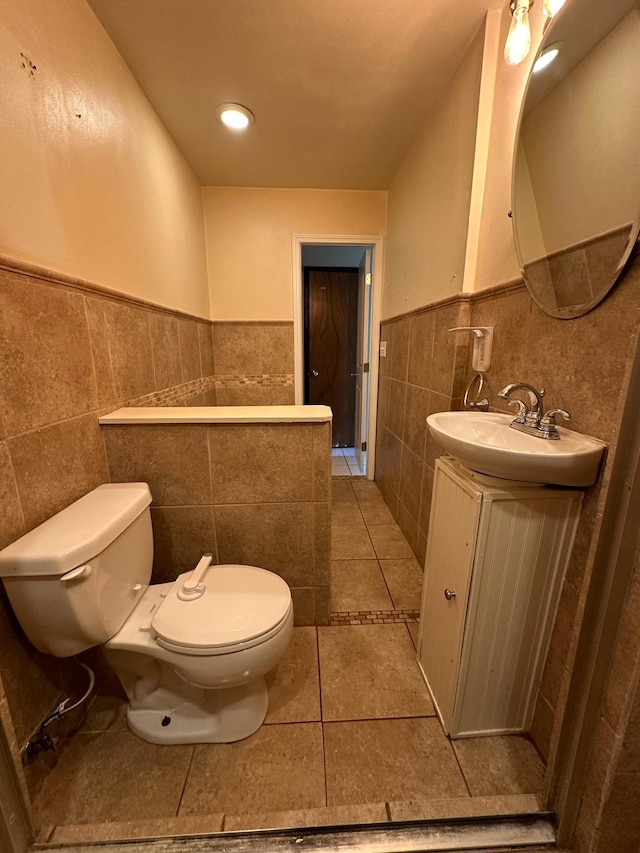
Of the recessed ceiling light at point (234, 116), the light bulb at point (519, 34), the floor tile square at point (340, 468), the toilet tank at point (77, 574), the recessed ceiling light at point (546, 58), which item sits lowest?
the floor tile square at point (340, 468)

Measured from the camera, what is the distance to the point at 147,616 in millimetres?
965

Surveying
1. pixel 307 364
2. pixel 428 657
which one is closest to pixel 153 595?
pixel 428 657

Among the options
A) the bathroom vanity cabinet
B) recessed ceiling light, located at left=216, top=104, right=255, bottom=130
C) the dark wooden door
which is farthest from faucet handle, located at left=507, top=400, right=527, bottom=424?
the dark wooden door

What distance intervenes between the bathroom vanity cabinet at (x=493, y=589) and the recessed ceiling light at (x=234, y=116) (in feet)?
6.15

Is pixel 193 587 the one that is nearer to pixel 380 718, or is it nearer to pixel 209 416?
pixel 209 416

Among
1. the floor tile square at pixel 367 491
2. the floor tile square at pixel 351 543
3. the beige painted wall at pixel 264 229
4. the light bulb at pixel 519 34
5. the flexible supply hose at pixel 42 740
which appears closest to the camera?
the flexible supply hose at pixel 42 740

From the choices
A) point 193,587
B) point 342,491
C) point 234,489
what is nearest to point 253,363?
point 342,491

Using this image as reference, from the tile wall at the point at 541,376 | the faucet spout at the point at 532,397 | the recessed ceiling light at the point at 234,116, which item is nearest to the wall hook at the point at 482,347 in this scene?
the tile wall at the point at 541,376

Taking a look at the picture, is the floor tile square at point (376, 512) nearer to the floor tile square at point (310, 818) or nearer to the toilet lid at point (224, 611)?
the toilet lid at point (224, 611)

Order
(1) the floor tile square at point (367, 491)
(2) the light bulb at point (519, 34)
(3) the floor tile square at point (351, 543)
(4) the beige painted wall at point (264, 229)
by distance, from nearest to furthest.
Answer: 1. (2) the light bulb at point (519, 34)
2. (3) the floor tile square at point (351, 543)
3. (4) the beige painted wall at point (264, 229)
4. (1) the floor tile square at point (367, 491)

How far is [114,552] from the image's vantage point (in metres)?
0.88

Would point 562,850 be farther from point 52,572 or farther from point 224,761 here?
point 52,572

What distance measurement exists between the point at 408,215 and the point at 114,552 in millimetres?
2252

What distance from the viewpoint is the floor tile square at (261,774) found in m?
0.87
